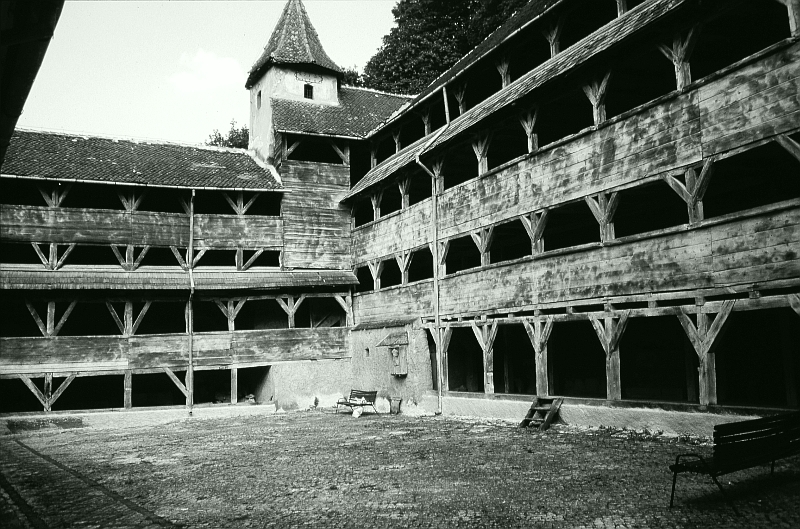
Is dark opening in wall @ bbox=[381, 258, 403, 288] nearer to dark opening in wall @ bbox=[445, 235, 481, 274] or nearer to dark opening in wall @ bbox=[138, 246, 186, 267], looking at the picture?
dark opening in wall @ bbox=[445, 235, 481, 274]

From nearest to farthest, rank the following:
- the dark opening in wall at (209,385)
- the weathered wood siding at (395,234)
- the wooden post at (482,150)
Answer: the wooden post at (482,150) < the weathered wood siding at (395,234) < the dark opening in wall at (209,385)

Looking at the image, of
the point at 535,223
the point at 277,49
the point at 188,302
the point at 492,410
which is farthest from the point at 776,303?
the point at 277,49

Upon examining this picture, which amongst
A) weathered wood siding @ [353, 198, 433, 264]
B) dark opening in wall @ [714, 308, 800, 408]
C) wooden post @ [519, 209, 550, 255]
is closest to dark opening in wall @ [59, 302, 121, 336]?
weathered wood siding @ [353, 198, 433, 264]

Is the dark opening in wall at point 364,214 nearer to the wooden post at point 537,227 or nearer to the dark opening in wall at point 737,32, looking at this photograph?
the wooden post at point 537,227

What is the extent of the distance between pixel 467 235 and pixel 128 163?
540 inches

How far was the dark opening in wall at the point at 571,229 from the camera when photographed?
65.7 feet

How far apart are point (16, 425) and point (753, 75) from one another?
72.5 ft

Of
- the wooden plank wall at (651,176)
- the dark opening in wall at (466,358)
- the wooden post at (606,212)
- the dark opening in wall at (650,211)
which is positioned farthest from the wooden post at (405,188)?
the wooden post at (606,212)

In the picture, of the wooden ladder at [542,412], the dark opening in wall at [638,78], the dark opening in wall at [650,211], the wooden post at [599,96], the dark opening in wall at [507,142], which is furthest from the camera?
the dark opening in wall at [507,142]

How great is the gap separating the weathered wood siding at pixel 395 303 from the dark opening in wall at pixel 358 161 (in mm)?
5510

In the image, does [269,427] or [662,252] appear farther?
[269,427]

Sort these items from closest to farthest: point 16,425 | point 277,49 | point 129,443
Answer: point 129,443
point 16,425
point 277,49

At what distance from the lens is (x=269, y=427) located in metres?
19.4

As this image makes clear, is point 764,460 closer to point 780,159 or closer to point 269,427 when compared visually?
point 780,159
